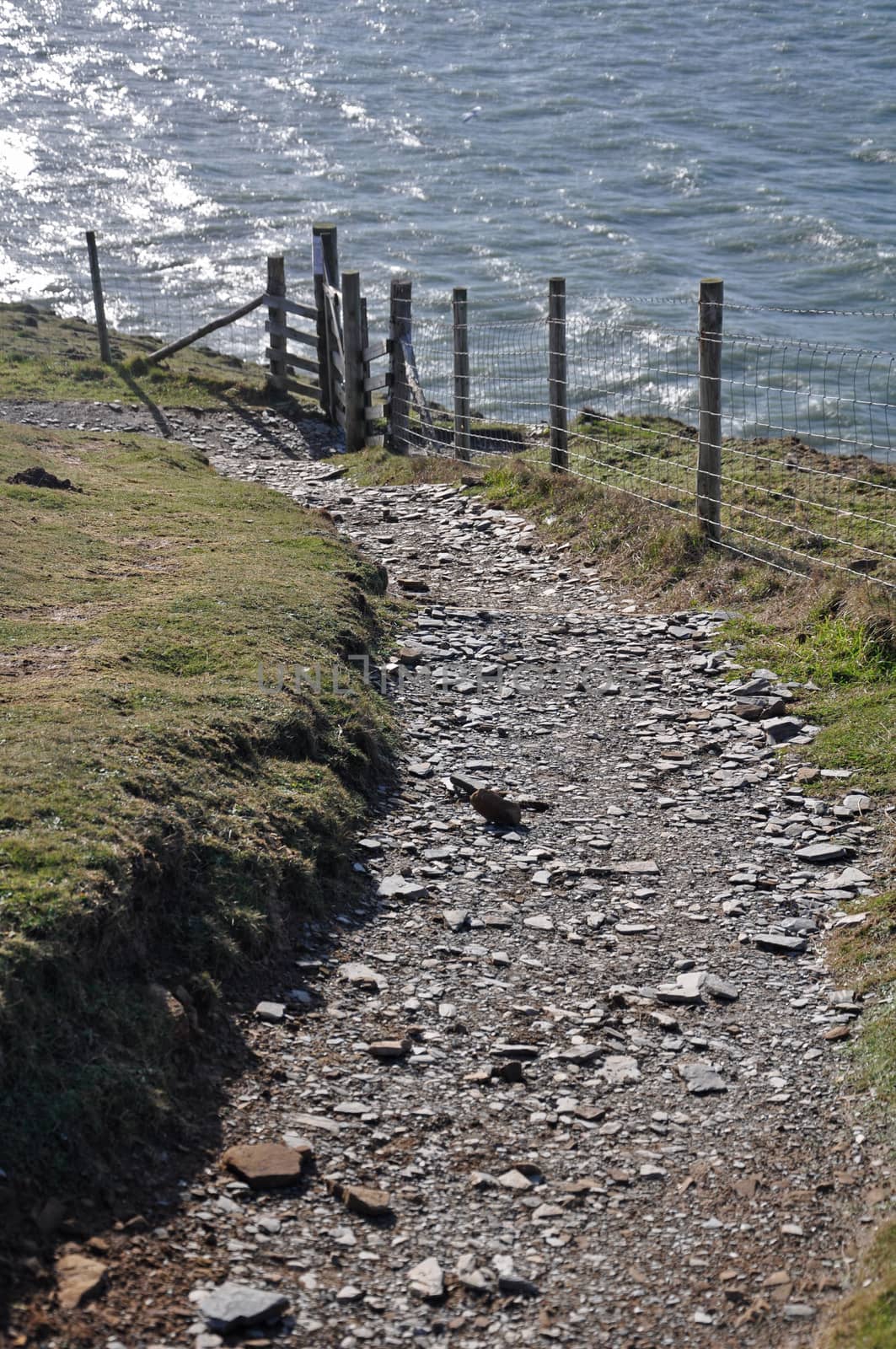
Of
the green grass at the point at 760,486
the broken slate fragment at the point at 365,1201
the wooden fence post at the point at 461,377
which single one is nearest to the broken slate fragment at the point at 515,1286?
the broken slate fragment at the point at 365,1201

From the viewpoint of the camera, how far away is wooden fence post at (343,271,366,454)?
1667 centimetres

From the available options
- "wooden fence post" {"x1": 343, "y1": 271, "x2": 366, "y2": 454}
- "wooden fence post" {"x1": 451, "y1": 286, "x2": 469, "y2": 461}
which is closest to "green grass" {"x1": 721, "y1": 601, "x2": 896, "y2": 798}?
"wooden fence post" {"x1": 451, "y1": 286, "x2": 469, "y2": 461}

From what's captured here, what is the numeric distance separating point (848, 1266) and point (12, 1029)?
103 inches

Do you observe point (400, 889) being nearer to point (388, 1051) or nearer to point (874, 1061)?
point (388, 1051)

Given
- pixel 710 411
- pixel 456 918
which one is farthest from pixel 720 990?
pixel 710 411

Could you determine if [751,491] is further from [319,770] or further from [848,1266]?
[848,1266]

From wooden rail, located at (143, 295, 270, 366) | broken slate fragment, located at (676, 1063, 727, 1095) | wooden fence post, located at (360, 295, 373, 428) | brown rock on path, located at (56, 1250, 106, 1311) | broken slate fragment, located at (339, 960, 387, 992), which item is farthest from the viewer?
wooden rail, located at (143, 295, 270, 366)

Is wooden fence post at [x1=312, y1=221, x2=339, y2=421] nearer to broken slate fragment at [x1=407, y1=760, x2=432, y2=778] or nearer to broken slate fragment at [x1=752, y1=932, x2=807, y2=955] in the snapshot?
broken slate fragment at [x1=407, y1=760, x2=432, y2=778]

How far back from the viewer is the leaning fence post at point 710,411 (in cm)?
1073

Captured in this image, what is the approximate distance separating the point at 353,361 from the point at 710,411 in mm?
7044

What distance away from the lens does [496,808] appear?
7227 millimetres

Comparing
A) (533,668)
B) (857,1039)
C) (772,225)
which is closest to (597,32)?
(772,225)

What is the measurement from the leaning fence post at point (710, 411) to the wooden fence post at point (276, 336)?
9.91 meters

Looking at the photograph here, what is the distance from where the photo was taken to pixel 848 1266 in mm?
4176
